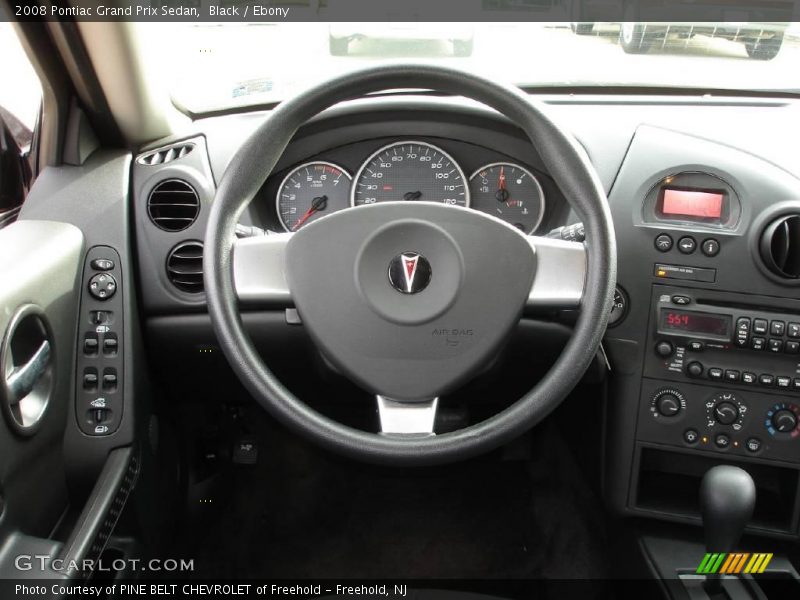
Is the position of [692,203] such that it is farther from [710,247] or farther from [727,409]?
[727,409]

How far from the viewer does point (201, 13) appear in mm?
1663

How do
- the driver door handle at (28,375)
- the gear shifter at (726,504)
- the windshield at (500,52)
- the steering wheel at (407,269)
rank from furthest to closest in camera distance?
the windshield at (500,52) < the gear shifter at (726,504) < the driver door handle at (28,375) < the steering wheel at (407,269)

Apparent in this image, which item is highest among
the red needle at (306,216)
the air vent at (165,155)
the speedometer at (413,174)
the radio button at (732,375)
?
the air vent at (165,155)

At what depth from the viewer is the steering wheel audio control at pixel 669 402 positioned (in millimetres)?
1642

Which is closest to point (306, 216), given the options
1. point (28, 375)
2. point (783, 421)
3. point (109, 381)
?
point (109, 381)

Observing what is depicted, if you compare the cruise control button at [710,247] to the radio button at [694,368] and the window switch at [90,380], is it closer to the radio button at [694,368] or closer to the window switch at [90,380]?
the radio button at [694,368]

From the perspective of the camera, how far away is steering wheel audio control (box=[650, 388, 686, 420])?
1642mm

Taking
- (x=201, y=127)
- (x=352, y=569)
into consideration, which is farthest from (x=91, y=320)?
(x=352, y=569)

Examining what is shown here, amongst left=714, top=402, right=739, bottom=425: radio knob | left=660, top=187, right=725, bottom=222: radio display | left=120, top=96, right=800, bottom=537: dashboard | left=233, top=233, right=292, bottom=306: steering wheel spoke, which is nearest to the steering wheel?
left=233, top=233, right=292, bottom=306: steering wheel spoke

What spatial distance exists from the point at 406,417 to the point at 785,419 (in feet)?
3.05

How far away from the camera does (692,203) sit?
1.62 m

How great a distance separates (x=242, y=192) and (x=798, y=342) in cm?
118

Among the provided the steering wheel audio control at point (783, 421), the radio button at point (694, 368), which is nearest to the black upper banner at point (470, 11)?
the radio button at point (694, 368)

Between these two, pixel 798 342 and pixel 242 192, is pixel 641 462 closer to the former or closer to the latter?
pixel 798 342
